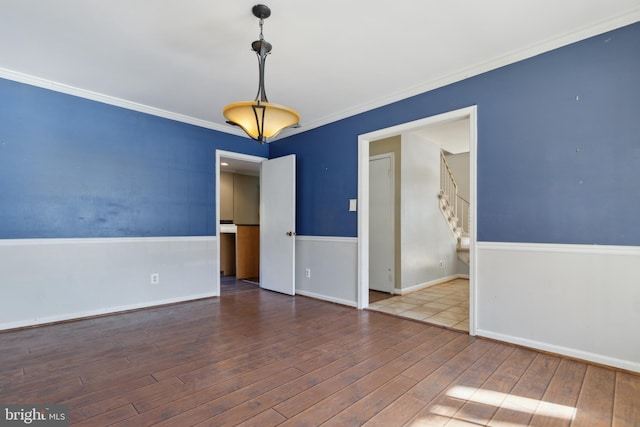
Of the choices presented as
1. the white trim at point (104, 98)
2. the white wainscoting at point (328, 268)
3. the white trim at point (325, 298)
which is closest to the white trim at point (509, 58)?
the white wainscoting at point (328, 268)

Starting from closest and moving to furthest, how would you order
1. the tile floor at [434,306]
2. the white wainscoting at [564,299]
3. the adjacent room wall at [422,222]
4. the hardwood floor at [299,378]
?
the hardwood floor at [299,378]
the white wainscoting at [564,299]
the tile floor at [434,306]
the adjacent room wall at [422,222]

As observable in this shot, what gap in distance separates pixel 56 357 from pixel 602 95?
4.51 m

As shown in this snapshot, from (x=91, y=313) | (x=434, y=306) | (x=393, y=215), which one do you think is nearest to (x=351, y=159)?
(x=393, y=215)

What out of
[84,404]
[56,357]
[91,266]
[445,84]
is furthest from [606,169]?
[91,266]

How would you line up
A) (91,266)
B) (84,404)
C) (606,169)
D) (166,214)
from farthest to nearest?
(166,214)
(91,266)
(606,169)
(84,404)

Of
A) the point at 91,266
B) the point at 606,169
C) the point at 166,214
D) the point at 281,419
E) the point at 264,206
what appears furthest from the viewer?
the point at 264,206

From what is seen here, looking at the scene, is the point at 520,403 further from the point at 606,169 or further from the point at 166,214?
A: the point at 166,214

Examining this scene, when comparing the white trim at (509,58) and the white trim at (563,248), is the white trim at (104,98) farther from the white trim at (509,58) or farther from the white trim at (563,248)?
the white trim at (563,248)

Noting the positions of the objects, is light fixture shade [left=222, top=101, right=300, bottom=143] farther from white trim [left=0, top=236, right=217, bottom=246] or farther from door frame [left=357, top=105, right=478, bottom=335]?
white trim [left=0, top=236, right=217, bottom=246]

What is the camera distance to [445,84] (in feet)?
10.0

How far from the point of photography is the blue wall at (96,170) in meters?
3.00

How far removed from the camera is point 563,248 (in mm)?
2377

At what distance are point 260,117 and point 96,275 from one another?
2.78 meters

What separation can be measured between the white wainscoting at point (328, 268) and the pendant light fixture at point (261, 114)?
2009 millimetres
